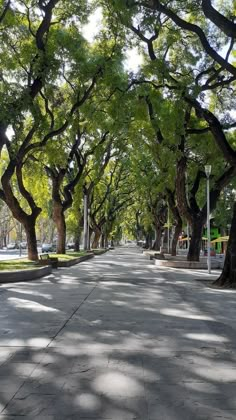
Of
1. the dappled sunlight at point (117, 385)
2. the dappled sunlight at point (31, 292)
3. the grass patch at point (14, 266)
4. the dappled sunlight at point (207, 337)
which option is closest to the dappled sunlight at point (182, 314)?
the dappled sunlight at point (207, 337)

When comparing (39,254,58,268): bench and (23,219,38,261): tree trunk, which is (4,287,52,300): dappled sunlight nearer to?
(39,254,58,268): bench

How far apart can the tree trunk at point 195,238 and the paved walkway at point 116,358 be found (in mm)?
12883

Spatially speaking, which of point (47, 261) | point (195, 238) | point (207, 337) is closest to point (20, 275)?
point (47, 261)

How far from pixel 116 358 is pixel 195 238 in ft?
62.4

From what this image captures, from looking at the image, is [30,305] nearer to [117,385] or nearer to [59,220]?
[117,385]

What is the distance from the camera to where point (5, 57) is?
57.3ft

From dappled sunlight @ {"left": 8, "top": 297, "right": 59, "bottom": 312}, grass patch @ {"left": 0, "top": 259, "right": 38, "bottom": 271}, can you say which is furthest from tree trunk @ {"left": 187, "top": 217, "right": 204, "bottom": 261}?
dappled sunlight @ {"left": 8, "top": 297, "right": 59, "bottom": 312}

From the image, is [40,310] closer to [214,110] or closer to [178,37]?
[178,37]

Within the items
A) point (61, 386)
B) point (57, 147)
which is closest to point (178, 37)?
point (57, 147)

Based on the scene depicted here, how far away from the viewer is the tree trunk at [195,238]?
24031 millimetres

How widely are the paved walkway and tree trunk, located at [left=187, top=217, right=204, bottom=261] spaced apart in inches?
507

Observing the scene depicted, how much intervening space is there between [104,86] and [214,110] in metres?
6.53

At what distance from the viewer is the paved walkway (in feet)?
13.9

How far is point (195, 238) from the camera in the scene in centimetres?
2444
